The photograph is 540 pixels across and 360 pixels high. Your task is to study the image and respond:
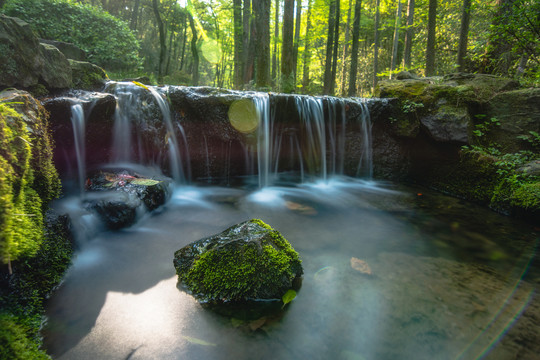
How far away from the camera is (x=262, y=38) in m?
10.1

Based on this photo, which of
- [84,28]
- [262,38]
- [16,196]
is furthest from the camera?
[84,28]

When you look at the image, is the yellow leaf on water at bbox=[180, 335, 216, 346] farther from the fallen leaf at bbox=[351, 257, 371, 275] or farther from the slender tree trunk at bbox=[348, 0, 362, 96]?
the slender tree trunk at bbox=[348, 0, 362, 96]

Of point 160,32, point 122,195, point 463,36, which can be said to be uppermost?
point 160,32

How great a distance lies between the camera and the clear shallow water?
1905mm

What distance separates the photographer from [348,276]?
2.84 m

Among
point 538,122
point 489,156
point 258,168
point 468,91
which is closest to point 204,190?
point 258,168

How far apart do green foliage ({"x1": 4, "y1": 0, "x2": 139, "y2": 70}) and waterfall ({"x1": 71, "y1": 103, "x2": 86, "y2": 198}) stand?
29.6 feet

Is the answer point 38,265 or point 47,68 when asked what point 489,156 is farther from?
point 47,68

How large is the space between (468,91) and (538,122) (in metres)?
1.50

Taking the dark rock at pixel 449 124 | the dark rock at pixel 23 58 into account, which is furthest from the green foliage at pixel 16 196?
the dark rock at pixel 449 124

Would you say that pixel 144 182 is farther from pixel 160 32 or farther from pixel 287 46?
pixel 160 32

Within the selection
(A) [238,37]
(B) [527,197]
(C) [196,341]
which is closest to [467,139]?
(B) [527,197]

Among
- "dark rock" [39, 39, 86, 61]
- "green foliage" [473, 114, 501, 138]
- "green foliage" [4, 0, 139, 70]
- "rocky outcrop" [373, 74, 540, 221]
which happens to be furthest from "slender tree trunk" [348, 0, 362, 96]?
"dark rock" [39, 39, 86, 61]

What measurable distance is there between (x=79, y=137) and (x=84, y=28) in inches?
402
